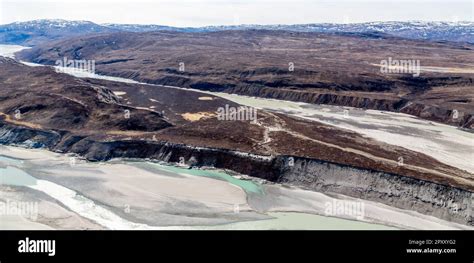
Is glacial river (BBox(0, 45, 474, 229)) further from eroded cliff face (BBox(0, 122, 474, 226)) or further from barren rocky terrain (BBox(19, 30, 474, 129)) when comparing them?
barren rocky terrain (BBox(19, 30, 474, 129))

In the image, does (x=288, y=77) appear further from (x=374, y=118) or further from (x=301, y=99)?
(x=374, y=118)

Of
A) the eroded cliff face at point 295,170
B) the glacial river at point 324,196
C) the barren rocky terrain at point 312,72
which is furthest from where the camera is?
the barren rocky terrain at point 312,72

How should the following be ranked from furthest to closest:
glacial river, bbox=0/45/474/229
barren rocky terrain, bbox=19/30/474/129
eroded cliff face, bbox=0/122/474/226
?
barren rocky terrain, bbox=19/30/474/129 → eroded cliff face, bbox=0/122/474/226 → glacial river, bbox=0/45/474/229

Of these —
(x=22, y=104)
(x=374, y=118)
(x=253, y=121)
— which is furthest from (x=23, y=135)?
(x=374, y=118)

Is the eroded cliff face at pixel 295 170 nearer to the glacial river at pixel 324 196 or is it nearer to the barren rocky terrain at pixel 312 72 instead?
the glacial river at pixel 324 196

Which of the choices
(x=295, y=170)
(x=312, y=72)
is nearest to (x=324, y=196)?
(x=295, y=170)

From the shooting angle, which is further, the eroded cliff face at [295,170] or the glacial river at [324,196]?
the eroded cliff face at [295,170]

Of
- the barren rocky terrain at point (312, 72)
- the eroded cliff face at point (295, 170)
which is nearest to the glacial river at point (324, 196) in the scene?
the eroded cliff face at point (295, 170)

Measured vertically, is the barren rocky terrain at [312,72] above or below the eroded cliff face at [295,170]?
above

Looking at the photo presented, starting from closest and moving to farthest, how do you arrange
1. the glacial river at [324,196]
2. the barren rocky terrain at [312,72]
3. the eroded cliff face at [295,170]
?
the glacial river at [324,196], the eroded cliff face at [295,170], the barren rocky terrain at [312,72]

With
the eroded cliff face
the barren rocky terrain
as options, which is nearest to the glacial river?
the eroded cliff face
